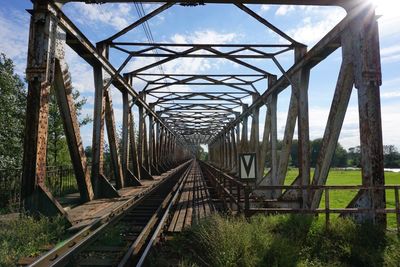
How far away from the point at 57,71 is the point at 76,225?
3.69 meters

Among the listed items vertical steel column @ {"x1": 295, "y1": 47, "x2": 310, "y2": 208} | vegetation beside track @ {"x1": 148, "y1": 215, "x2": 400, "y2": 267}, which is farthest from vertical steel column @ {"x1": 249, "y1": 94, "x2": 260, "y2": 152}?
vegetation beside track @ {"x1": 148, "y1": 215, "x2": 400, "y2": 267}

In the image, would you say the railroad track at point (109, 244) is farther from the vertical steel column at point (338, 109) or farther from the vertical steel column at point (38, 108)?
the vertical steel column at point (338, 109)

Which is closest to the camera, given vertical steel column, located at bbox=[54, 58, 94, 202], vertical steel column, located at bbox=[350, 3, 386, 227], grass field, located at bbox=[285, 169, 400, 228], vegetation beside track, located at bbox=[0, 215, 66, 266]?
vegetation beside track, located at bbox=[0, 215, 66, 266]

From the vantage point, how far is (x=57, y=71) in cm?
882

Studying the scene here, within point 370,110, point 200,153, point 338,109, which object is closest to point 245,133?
point 338,109

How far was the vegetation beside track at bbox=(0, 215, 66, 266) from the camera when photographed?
5.55 m

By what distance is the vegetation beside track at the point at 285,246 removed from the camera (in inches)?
202

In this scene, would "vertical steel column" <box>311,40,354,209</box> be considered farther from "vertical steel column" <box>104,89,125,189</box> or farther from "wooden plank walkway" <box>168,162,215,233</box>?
"vertical steel column" <box>104,89,125,189</box>

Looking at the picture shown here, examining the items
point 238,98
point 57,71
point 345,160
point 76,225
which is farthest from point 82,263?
point 345,160

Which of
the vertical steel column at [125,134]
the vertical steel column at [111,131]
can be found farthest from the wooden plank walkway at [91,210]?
the vertical steel column at [125,134]

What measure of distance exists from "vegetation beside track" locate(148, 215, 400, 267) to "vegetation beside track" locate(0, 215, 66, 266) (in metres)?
1.97

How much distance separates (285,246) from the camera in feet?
18.1

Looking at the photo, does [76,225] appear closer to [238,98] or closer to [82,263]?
[82,263]

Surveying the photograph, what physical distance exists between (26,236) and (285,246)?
4.37 metres
